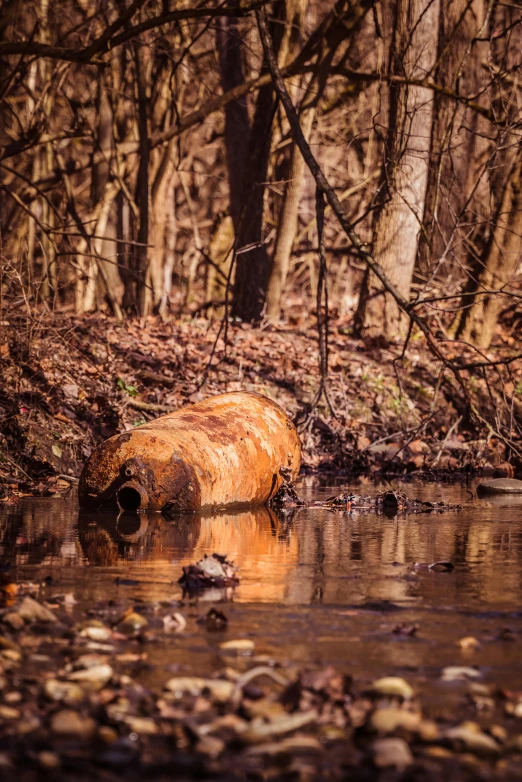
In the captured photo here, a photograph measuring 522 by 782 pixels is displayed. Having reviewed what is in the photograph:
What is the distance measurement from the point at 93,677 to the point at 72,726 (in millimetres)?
528

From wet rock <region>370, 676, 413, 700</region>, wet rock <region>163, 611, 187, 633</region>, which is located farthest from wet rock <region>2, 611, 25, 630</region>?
wet rock <region>370, 676, 413, 700</region>

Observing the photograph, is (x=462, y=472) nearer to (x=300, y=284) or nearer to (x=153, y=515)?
(x=153, y=515)

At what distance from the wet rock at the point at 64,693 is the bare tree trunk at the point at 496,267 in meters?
12.0

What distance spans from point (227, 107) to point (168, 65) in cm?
126

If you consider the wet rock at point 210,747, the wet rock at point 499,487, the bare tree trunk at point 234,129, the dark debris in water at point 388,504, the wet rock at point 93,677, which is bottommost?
the wet rock at point 210,747

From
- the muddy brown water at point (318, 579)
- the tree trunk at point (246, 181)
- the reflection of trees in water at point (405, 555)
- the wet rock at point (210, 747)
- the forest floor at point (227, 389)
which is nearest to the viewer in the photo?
the wet rock at point (210, 747)

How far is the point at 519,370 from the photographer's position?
1554 cm

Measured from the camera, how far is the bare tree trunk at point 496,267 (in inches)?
605

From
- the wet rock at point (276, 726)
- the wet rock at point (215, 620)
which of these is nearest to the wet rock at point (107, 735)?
the wet rock at point (276, 726)

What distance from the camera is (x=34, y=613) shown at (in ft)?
15.7

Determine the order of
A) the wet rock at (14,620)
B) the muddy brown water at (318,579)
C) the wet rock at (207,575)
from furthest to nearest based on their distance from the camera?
1. the wet rock at (207,575)
2. the wet rock at (14,620)
3. the muddy brown water at (318,579)

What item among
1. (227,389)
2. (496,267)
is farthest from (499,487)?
(496,267)

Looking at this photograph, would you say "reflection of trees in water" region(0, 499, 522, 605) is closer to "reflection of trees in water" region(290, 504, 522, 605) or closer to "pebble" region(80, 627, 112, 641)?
"reflection of trees in water" region(290, 504, 522, 605)

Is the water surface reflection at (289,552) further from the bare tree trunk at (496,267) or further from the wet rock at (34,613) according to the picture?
the bare tree trunk at (496,267)
